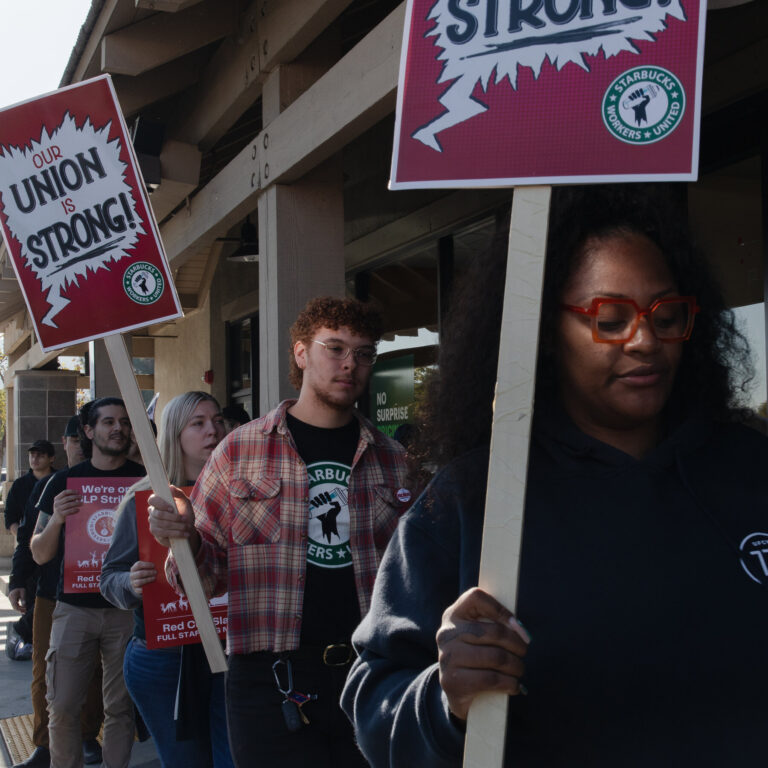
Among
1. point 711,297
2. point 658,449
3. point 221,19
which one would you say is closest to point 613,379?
point 658,449

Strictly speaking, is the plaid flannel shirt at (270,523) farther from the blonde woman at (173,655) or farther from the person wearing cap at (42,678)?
the person wearing cap at (42,678)

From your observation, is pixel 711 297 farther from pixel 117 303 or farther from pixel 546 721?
pixel 117 303

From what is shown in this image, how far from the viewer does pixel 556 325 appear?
1.65m

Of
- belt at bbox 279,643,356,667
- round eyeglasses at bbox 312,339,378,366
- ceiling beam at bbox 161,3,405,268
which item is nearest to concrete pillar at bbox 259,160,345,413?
ceiling beam at bbox 161,3,405,268

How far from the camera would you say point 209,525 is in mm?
3098

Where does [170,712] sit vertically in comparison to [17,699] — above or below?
above

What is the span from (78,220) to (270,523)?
51.0 inches

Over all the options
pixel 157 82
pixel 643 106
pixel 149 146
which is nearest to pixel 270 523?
pixel 643 106

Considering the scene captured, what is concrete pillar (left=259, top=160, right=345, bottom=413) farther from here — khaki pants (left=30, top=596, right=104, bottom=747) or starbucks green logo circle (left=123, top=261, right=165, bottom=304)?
khaki pants (left=30, top=596, right=104, bottom=747)

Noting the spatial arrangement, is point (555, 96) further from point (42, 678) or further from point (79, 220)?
point (42, 678)

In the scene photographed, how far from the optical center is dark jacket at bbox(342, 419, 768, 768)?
4.58 feet

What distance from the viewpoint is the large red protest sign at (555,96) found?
1.55 metres

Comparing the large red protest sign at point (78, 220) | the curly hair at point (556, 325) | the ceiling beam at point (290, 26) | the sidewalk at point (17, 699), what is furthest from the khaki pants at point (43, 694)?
the curly hair at point (556, 325)

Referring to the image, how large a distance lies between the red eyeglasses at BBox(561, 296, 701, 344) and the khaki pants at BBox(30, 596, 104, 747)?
4.58 metres
